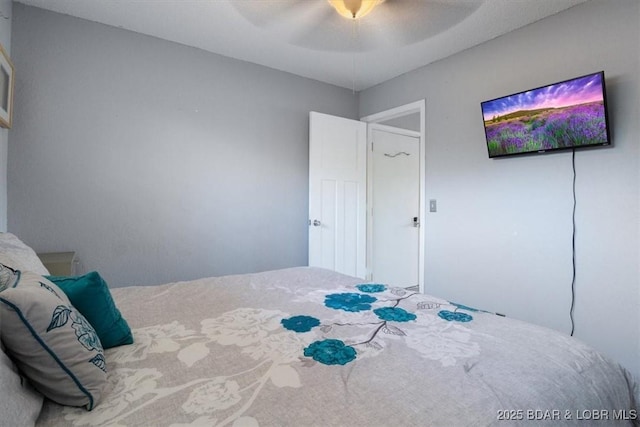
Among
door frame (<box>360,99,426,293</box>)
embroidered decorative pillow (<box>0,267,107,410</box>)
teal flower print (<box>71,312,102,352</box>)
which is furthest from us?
door frame (<box>360,99,426,293</box>)

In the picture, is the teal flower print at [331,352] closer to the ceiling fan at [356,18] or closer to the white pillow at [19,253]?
the white pillow at [19,253]

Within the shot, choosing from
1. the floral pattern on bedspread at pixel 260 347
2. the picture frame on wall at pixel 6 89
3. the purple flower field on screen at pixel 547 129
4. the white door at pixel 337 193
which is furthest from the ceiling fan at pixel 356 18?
the floral pattern on bedspread at pixel 260 347

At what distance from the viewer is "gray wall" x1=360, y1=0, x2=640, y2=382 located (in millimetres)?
1983

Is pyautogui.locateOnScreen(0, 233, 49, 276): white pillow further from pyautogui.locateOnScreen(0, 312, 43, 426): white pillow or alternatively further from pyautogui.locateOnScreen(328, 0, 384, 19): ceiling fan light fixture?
pyautogui.locateOnScreen(328, 0, 384, 19): ceiling fan light fixture

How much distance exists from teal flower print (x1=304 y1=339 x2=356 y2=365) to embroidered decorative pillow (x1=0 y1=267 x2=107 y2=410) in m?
0.55

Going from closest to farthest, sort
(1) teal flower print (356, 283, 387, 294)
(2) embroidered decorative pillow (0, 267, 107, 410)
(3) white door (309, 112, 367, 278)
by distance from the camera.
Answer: (2) embroidered decorative pillow (0, 267, 107, 410) → (1) teal flower print (356, 283, 387, 294) → (3) white door (309, 112, 367, 278)

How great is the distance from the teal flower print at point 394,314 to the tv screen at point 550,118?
5.62ft

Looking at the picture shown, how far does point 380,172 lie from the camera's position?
4.03 metres

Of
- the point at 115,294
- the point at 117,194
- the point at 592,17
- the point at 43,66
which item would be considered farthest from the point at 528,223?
the point at 43,66

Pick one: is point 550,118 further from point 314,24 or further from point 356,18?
point 314,24

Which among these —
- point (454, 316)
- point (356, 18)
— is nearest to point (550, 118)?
point (356, 18)

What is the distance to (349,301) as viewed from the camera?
1549mm

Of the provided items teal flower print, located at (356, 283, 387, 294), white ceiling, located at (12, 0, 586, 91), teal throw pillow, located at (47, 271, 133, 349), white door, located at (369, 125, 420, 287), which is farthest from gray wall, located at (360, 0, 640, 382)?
teal throw pillow, located at (47, 271, 133, 349)

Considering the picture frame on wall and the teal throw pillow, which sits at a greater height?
the picture frame on wall
